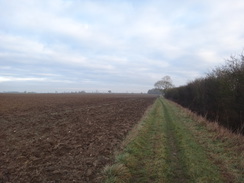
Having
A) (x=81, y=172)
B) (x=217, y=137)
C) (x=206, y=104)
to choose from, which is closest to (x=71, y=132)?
(x=81, y=172)

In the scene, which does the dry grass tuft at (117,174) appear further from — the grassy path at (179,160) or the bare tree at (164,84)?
the bare tree at (164,84)

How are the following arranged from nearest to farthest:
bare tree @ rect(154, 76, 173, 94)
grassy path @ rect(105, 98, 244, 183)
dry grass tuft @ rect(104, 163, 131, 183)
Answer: dry grass tuft @ rect(104, 163, 131, 183), grassy path @ rect(105, 98, 244, 183), bare tree @ rect(154, 76, 173, 94)

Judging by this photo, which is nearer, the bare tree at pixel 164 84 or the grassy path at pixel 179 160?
the grassy path at pixel 179 160

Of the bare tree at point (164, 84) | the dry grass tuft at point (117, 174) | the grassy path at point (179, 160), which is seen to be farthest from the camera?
the bare tree at point (164, 84)

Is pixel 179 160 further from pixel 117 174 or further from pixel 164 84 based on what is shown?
pixel 164 84

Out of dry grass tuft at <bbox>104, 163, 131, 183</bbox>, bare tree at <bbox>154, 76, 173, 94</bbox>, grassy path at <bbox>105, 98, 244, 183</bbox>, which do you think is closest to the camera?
dry grass tuft at <bbox>104, 163, 131, 183</bbox>

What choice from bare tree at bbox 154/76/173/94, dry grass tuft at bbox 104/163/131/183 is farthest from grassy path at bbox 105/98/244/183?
bare tree at bbox 154/76/173/94

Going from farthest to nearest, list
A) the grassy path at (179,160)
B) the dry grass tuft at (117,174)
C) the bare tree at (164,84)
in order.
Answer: the bare tree at (164,84), the grassy path at (179,160), the dry grass tuft at (117,174)

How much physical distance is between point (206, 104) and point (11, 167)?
20.0 m

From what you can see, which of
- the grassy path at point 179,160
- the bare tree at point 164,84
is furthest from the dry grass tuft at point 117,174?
the bare tree at point 164,84

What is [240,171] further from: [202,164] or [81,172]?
[81,172]

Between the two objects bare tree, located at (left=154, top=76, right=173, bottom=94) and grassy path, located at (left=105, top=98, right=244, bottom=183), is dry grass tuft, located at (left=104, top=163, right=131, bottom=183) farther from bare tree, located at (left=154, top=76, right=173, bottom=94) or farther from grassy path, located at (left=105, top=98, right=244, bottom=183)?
bare tree, located at (left=154, top=76, right=173, bottom=94)

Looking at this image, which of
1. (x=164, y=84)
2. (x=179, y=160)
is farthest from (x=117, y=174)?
(x=164, y=84)

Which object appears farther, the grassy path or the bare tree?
the bare tree
